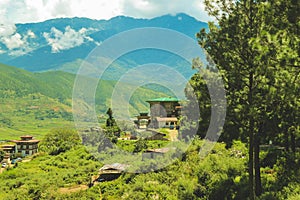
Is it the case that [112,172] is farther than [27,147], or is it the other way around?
[27,147]

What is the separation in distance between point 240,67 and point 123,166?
646 inches

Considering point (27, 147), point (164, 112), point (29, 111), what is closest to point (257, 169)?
point (164, 112)

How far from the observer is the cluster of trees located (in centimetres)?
869

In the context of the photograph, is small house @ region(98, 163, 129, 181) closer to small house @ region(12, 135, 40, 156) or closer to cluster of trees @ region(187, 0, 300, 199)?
cluster of trees @ region(187, 0, 300, 199)

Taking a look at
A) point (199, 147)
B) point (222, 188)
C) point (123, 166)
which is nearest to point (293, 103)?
point (222, 188)

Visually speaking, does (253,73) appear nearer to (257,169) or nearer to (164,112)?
(257,169)

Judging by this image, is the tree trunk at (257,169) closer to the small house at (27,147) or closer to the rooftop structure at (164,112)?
the rooftop structure at (164,112)

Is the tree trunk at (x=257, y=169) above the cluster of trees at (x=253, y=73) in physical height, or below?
below

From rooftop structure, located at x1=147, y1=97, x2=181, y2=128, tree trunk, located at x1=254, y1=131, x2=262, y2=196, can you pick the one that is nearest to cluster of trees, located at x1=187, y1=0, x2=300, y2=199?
tree trunk, located at x1=254, y1=131, x2=262, y2=196

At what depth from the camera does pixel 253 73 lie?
11.1 m

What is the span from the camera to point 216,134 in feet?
63.4

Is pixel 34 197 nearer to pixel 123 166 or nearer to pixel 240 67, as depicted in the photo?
pixel 123 166

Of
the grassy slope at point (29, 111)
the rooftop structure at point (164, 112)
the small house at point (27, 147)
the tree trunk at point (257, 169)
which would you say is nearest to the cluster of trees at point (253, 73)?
the tree trunk at point (257, 169)

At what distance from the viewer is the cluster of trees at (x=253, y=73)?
28.5 feet
